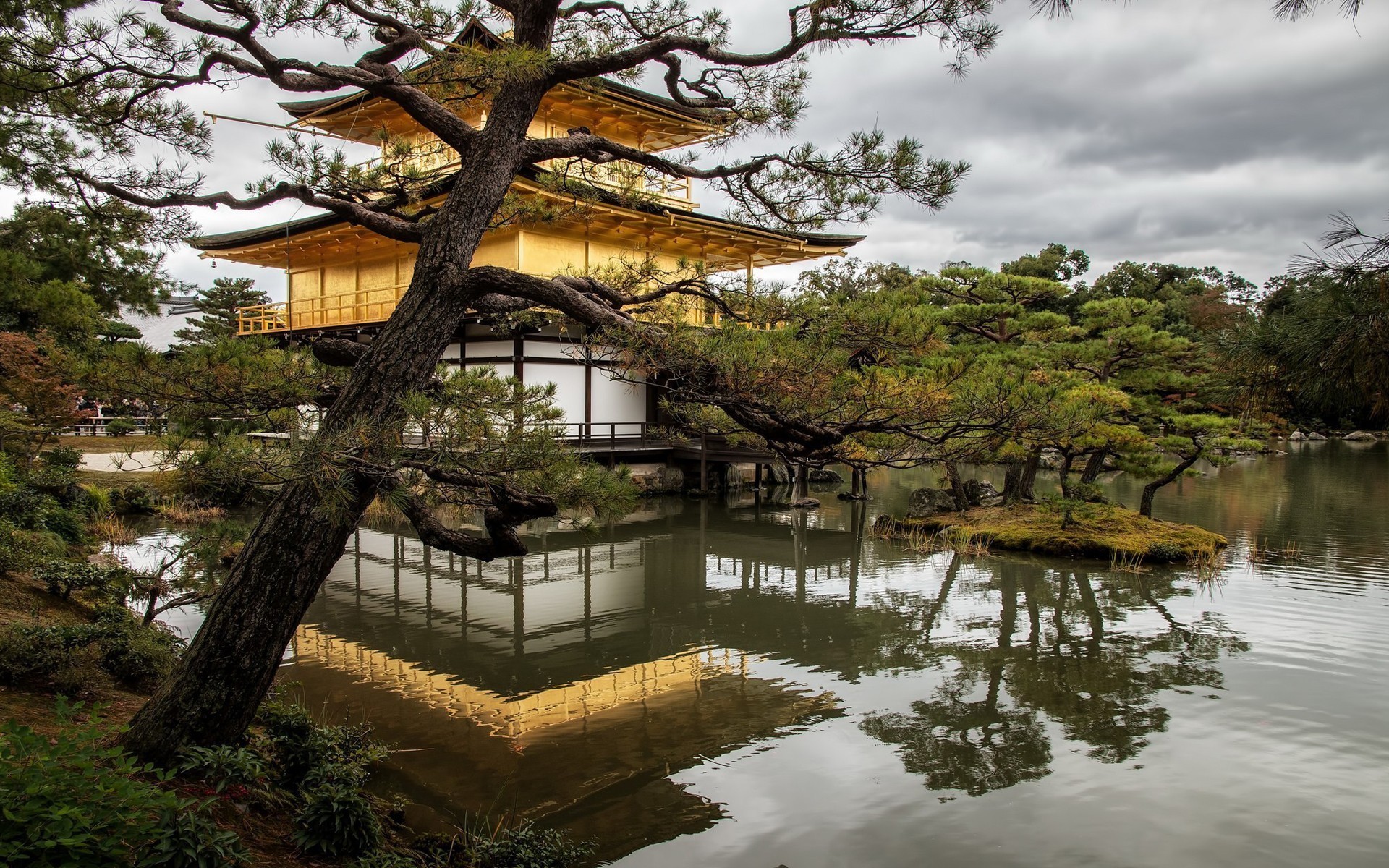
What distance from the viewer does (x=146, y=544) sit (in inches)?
469

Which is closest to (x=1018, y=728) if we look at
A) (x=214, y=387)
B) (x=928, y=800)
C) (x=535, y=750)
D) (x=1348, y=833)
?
(x=928, y=800)

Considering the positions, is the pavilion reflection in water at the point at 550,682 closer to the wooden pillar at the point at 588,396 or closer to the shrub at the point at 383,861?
the shrub at the point at 383,861

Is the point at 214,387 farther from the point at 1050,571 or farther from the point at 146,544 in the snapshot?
the point at 1050,571

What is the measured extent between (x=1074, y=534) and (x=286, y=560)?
481 inches

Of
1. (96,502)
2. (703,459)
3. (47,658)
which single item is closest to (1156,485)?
(703,459)

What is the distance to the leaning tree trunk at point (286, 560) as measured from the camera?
3.79 m

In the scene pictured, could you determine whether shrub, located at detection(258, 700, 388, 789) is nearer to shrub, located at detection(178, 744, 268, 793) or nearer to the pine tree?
shrub, located at detection(178, 744, 268, 793)

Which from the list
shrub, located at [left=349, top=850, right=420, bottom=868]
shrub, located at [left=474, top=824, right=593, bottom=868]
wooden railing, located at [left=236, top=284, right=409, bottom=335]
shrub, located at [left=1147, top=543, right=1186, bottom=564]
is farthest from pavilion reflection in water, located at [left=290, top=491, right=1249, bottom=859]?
wooden railing, located at [left=236, top=284, right=409, bottom=335]

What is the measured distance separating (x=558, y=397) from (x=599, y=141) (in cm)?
1328

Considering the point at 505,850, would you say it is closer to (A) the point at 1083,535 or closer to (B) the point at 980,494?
(A) the point at 1083,535

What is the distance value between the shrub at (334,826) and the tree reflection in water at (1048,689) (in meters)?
3.65

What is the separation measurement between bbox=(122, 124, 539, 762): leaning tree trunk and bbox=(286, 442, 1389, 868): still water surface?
4.94ft

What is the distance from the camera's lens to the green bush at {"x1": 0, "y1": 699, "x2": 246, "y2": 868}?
2.59 meters

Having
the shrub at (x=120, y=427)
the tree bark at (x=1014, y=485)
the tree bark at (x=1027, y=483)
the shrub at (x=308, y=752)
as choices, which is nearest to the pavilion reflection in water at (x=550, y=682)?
the shrub at (x=308, y=752)
